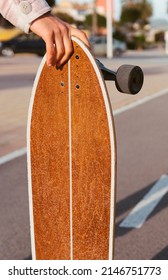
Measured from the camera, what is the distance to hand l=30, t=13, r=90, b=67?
2262 millimetres

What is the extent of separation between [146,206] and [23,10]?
3.89 metres

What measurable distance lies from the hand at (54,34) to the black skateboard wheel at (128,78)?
0.24 metres

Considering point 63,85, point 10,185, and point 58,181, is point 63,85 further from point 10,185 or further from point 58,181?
point 10,185

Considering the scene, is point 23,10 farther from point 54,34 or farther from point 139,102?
point 139,102

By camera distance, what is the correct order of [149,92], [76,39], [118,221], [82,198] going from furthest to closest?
[149,92] < [118,221] < [82,198] < [76,39]

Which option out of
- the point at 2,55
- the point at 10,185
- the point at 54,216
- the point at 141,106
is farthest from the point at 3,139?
the point at 2,55

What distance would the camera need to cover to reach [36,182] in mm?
2688

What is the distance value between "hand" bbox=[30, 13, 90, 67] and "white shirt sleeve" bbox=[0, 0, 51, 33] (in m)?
0.02

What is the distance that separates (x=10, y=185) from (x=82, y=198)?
4.34 m

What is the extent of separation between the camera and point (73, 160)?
2566 mm

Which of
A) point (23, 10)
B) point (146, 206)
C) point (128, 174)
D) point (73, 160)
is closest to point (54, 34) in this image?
point (23, 10)

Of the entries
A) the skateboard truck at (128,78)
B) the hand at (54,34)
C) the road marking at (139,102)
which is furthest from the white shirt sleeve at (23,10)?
the road marking at (139,102)

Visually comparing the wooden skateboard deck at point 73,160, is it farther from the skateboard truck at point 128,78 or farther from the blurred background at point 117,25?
the blurred background at point 117,25

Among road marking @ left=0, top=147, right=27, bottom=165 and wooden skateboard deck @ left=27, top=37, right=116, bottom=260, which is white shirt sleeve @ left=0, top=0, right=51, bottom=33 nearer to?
wooden skateboard deck @ left=27, top=37, right=116, bottom=260
